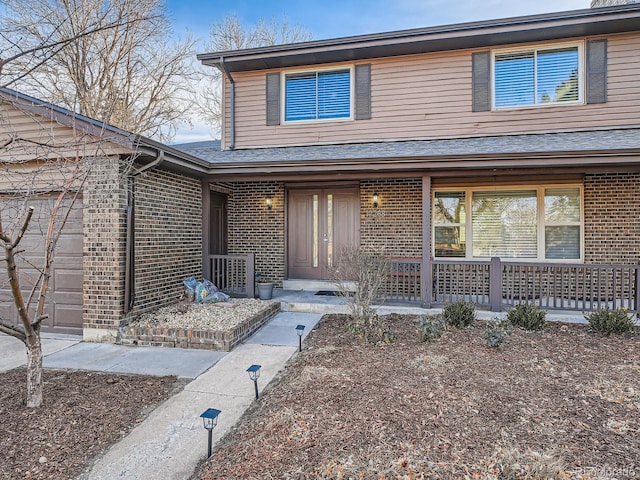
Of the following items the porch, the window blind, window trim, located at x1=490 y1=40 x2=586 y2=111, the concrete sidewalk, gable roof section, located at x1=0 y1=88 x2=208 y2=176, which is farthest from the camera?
the window blind

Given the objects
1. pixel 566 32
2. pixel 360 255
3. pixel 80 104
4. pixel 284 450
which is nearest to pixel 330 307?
pixel 360 255

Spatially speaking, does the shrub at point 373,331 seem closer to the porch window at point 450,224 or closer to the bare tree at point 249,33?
the porch window at point 450,224

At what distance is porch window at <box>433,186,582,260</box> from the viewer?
7492mm

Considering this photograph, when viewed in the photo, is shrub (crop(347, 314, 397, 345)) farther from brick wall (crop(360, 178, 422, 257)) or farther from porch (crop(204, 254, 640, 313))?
brick wall (crop(360, 178, 422, 257))

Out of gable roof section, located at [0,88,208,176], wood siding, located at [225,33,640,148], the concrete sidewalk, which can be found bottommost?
the concrete sidewalk

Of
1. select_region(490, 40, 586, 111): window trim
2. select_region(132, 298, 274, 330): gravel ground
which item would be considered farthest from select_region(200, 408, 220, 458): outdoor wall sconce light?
select_region(490, 40, 586, 111): window trim

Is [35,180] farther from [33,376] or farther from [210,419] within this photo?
[210,419]

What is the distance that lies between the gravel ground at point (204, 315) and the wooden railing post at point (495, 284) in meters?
3.93

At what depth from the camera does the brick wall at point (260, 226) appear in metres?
8.78

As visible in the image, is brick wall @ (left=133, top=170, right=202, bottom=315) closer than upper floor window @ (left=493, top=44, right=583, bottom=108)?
Yes

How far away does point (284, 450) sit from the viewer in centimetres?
251

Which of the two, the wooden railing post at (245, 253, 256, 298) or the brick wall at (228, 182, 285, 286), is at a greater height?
the brick wall at (228, 182, 285, 286)

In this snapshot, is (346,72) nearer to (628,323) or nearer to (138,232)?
(138,232)

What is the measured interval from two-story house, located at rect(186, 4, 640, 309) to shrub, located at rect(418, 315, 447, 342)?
1.28 m
